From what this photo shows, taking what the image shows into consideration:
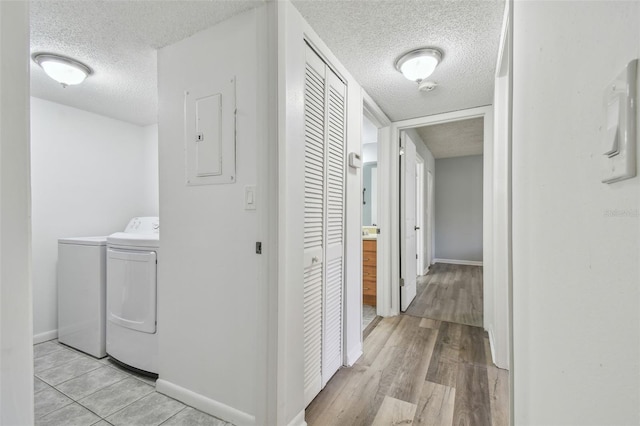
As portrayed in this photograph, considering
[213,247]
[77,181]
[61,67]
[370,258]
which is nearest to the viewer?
[213,247]

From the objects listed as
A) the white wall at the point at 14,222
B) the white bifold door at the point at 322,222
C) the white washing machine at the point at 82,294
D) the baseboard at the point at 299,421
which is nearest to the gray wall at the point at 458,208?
the white bifold door at the point at 322,222

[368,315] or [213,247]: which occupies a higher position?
[213,247]

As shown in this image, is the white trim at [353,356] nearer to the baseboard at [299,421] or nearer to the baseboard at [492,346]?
the baseboard at [299,421]

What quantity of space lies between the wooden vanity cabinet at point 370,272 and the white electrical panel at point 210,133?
95.5 inches

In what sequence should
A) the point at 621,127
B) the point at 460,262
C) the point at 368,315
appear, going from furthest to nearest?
the point at 460,262, the point at 368,315, the point at 621,127

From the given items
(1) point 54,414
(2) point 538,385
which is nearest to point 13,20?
(2) point 538,385

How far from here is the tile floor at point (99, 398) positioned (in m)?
1.56

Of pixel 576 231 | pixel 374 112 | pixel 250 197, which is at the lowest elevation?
pixel 576 231

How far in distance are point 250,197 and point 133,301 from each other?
4.28ft

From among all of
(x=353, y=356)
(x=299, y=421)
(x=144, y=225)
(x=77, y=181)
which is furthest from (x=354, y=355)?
(x=77, y=181)

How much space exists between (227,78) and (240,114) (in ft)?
0.75

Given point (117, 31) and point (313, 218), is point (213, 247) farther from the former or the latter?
point (117, 31)

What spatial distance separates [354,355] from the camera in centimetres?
221

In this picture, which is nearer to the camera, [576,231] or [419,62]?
[576,231]
